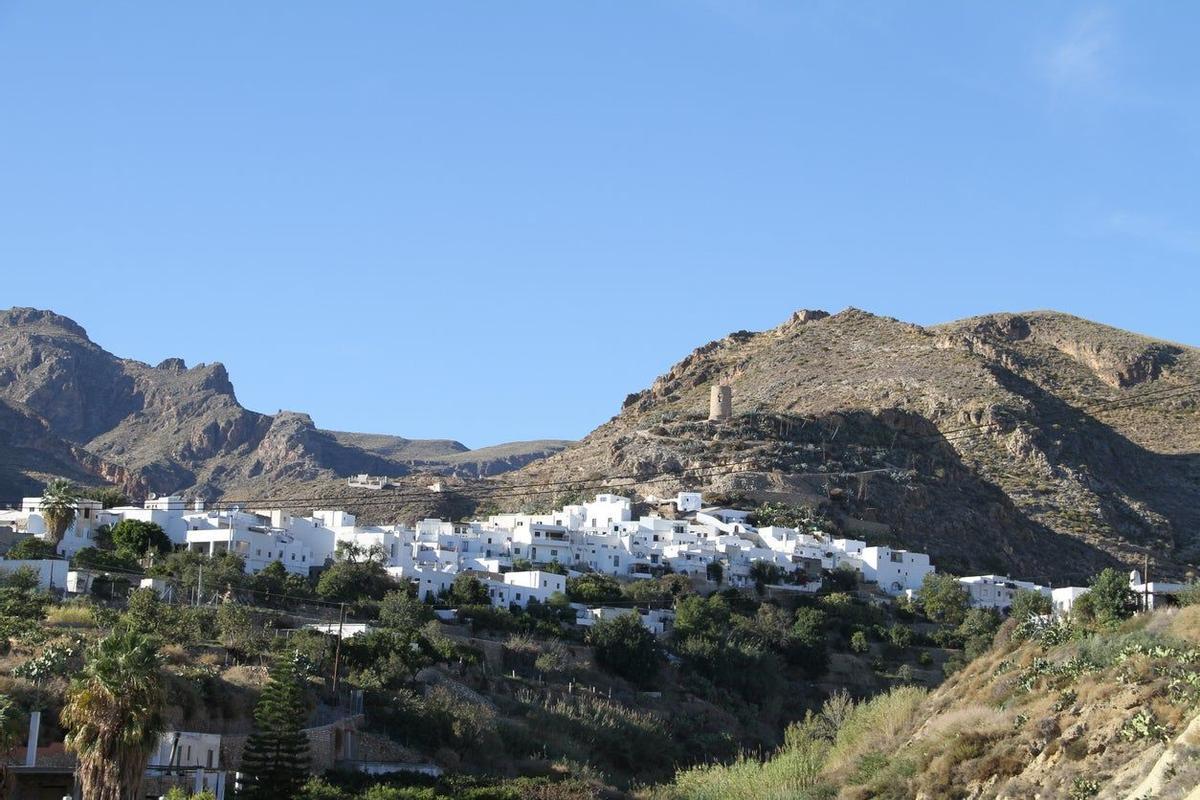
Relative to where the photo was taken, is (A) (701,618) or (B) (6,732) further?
(A) (701,618)

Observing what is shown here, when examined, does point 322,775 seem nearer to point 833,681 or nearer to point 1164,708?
point 1164,708

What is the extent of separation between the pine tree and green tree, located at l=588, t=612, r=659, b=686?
2110 cm

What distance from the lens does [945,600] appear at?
7419 centimetres

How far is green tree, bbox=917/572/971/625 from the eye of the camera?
240 ft

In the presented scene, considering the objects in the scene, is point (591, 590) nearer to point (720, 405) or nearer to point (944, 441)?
point (720, 405)

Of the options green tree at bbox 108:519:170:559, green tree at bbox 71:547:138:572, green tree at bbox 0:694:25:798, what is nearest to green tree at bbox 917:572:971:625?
green tree at bbox 108:519:170:559

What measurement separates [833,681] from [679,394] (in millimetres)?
64338

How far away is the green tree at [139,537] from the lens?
2581 inches

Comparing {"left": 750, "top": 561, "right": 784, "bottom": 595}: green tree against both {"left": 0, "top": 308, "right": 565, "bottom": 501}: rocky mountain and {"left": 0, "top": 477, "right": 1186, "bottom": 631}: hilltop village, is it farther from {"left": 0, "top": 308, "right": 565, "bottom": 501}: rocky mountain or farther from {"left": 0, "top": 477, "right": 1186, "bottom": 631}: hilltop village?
{"left": 0, "top": 308, "right": 565, "bottom": 501}: rocky mountain

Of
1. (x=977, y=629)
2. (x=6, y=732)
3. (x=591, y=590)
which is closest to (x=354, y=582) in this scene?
(x=591, y=590)

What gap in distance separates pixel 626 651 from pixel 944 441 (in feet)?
164

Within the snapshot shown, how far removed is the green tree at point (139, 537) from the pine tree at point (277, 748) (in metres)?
26.0

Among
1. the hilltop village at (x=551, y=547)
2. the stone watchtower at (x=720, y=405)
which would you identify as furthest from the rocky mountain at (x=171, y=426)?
the hilltop village at (x=551, y=547)

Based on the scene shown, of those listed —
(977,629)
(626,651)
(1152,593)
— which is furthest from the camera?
(977,629)
